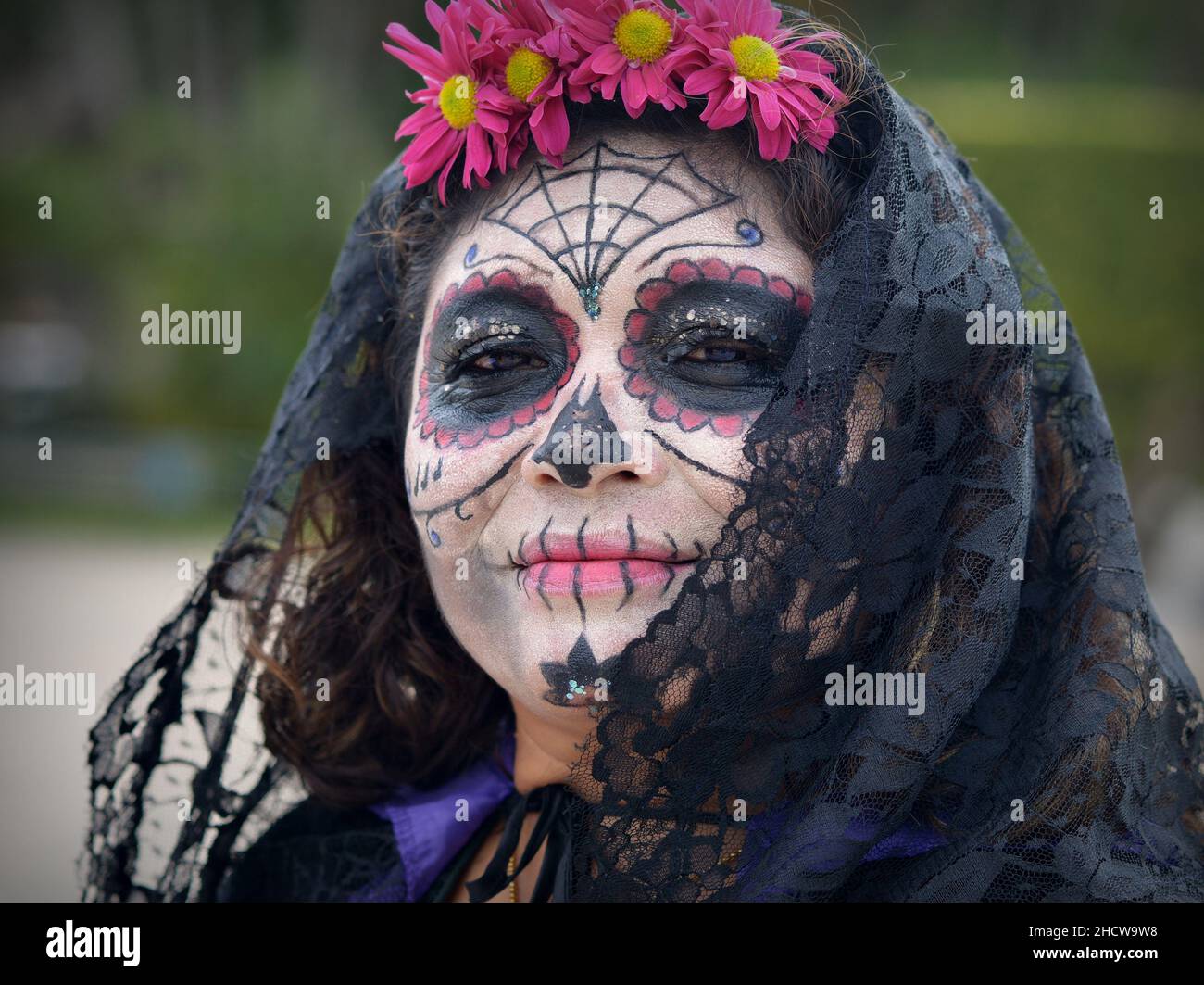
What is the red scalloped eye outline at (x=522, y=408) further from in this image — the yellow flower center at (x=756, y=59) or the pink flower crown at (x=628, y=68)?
the yellow flower center at (x=756, y=59)

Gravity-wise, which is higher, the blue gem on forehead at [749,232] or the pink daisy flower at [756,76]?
the pink daisy flower at [756,76]

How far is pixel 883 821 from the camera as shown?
1938 millimetres

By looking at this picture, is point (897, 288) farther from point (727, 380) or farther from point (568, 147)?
point (568, 147)

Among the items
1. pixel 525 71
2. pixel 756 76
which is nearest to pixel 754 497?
pixel 756 76

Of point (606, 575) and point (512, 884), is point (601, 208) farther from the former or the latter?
point (512, 884)

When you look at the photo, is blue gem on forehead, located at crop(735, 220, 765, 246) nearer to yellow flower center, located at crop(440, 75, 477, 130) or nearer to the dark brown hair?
yellow flower center, located at crop(440, 75, 477, 130)

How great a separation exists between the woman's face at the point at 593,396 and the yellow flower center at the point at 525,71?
133mm

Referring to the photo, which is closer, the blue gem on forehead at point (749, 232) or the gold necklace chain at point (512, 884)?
the blue gem on forehead at point (749, 232)

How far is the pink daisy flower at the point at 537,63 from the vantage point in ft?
7.27

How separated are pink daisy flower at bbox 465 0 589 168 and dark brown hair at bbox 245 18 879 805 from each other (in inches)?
15.4

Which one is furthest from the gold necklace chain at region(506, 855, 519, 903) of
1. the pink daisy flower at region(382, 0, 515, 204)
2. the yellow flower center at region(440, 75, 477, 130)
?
the yellow flower center at region(440, 75, 477, 130)

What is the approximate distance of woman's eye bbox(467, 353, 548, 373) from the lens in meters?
2.27

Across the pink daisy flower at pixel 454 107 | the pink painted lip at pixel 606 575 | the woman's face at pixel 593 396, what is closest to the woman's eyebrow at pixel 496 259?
the woman's face at pixel 593 396

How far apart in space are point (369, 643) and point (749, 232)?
127 cm
